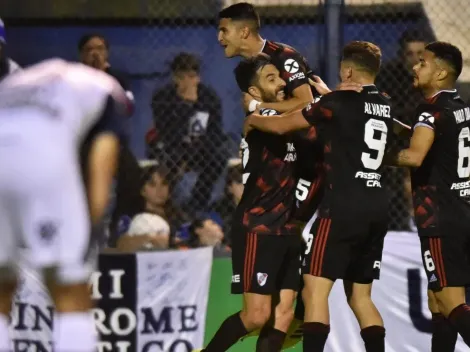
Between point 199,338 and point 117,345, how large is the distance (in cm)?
56

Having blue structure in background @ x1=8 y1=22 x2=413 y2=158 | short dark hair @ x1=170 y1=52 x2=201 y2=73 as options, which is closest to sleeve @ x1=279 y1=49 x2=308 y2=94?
blue structure in background @ x1=8 y1=22 x2=413 y2=158

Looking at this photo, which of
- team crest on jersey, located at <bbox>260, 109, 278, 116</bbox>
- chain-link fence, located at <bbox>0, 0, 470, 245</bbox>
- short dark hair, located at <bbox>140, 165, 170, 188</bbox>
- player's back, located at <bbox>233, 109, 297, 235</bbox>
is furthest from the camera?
chain-link fence, located at <bbox>0, 0, 470, 245</bbox>

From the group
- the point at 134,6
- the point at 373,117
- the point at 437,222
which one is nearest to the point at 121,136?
the point at 373,117

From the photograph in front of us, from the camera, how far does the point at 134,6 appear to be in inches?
368

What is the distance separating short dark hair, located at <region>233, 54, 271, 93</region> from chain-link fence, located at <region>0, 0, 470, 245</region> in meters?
1.76

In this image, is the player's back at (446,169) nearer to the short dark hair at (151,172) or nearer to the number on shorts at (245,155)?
the number on shorts at (245,155)

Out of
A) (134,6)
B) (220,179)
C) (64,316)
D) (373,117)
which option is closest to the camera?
(64,316)

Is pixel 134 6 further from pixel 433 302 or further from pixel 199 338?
pixel 433 302

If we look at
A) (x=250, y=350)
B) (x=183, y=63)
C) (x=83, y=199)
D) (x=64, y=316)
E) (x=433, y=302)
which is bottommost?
(x=250, y=350)

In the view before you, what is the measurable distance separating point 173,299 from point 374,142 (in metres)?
2.14

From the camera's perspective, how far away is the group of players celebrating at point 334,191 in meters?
6.33

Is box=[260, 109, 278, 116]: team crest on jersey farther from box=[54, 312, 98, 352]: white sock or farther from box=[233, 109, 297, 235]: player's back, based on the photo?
box=[54, 312, 98, 352]: white sock

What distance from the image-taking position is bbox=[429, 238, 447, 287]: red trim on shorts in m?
6.75

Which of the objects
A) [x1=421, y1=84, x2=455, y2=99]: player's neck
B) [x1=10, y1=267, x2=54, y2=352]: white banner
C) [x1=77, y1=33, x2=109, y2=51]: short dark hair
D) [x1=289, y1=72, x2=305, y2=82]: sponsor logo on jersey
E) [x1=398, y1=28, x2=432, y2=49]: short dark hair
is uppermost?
[x1=398, y1=28, x2=432, y2=49]: short dark hair
